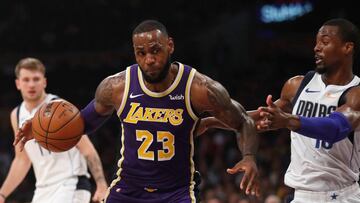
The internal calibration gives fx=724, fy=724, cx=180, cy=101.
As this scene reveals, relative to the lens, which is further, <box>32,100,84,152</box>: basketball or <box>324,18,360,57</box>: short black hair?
<box>32,100,84,152</box>: basketball

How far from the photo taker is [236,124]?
488 cm

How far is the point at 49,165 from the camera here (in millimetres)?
6562

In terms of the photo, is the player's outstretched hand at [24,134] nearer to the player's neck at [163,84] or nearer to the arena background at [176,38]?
the player's neck at [163,84]

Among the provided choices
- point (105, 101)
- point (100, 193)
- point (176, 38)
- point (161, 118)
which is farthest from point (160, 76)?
point (176, 38)

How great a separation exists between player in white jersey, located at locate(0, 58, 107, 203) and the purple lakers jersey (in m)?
1.52

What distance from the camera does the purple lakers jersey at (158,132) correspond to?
Result: 4.88m

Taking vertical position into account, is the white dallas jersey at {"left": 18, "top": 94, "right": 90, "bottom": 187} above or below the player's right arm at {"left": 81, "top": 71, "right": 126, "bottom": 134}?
below

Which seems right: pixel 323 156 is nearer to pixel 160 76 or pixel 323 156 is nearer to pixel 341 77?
pixel 341 77

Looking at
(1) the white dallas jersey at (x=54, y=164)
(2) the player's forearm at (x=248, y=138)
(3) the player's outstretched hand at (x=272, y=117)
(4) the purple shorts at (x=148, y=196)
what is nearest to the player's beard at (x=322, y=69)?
(2) the player's forearm at (x=248, y=138)

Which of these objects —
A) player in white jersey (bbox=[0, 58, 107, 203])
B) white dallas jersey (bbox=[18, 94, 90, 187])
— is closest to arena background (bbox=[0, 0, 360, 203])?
player in white jersey (bbox=[0, 58, 107, 203])

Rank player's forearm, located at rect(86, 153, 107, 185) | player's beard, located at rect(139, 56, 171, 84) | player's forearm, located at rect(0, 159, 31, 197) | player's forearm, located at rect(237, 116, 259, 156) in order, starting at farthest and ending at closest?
player's forearm, located at rect(0, 159, 31, 197)
player's forearm, located at rect(86, 153, 107, 185)
player's beard, located at rect(139, 56, 171, 84)
player's forearm, located at rect(237, 116, 259, 156)

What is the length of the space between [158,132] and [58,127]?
785 millimetres

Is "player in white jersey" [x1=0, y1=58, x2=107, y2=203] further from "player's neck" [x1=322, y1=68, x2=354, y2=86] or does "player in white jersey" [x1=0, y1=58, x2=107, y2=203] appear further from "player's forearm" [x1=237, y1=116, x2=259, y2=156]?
"player's neck" [x1=322, y1=68, x2=354, y2=86]

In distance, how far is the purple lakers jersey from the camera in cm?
488
